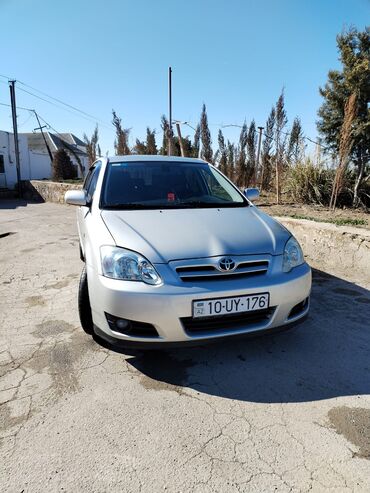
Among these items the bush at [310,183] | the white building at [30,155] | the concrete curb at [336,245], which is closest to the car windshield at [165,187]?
the concrete curb at [336,245]

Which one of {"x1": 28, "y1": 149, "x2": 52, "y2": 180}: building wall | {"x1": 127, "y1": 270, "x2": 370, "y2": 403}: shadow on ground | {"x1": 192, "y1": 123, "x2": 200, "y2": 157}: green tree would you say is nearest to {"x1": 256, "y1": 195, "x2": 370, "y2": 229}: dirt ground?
{"x1": 127, "y1": 270, "x2": 370, "y2": 403}: shadow on ground

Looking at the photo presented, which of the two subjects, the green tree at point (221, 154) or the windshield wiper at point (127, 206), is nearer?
the windshield wiper at point (127, 206)

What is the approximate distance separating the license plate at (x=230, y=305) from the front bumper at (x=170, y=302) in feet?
0.11

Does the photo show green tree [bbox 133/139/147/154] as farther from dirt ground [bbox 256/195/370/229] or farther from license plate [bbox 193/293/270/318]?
license plate [bbox 193/293/270/318]

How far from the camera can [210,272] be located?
2.32 m

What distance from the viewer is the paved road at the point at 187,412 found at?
5.48 ft

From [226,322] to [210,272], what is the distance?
35 cm

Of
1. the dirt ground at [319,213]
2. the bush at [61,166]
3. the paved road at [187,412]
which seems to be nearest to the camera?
the paved road at [187,412]

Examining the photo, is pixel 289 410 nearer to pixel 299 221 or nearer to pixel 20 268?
pixel 299 221

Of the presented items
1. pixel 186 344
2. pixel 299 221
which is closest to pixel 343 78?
pixel 299 221

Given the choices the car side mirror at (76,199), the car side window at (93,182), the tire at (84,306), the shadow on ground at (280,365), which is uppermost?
the car side window at (93,182)

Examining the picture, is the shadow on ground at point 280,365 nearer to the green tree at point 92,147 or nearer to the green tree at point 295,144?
the green tree at point 295,144

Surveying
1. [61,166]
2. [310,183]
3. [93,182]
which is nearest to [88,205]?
[93,182]

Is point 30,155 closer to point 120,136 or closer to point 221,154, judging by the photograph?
point 120,136
